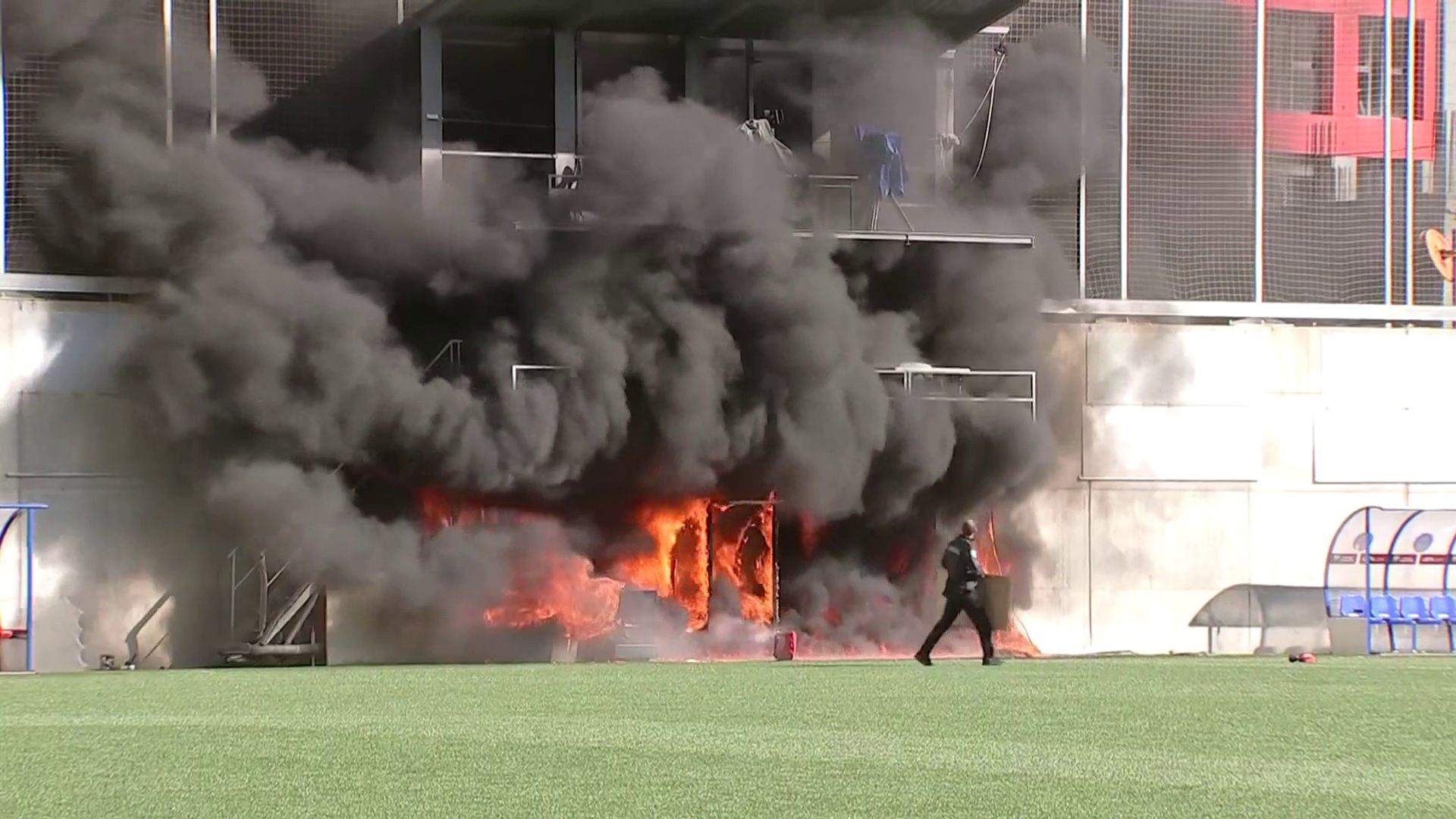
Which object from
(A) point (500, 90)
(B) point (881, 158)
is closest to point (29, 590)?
(A) point (500, 90)

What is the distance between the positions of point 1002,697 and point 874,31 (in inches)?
552

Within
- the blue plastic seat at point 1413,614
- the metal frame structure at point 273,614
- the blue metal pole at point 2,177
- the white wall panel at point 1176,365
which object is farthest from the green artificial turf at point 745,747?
the white wall panel at point 1176,365

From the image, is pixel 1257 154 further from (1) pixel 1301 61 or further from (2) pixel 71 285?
(2) pixel 71 285

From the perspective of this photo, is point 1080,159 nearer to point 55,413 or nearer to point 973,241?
point 973,241

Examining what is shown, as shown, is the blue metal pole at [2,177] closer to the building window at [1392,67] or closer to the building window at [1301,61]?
the building window at [1301,61]

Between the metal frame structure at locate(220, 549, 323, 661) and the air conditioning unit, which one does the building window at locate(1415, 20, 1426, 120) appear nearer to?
the air conditioning unit

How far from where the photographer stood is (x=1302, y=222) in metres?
31.1

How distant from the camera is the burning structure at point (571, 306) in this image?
26266 millimetres

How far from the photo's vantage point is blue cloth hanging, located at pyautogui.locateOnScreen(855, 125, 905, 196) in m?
28.3

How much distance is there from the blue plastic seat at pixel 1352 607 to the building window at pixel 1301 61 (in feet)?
25.4

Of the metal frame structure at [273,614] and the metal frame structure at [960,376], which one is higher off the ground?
the metal frame structure at [960,376]

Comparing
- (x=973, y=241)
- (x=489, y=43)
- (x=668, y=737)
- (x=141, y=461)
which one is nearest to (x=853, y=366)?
(x=973, y=241)

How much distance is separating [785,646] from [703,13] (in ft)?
28.5

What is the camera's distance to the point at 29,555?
2500 centimetres
